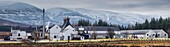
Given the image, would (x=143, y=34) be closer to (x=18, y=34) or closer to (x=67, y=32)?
(x=67, y=32)

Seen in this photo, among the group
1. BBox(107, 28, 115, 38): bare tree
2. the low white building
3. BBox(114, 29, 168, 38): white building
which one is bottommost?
BBox(114, 29, 168, 38): white building

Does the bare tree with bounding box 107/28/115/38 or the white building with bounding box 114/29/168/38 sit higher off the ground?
the bare tree with bounding box 107/28/115/38

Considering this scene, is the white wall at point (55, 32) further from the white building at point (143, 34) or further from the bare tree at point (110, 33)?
the white building at point (143, 34)

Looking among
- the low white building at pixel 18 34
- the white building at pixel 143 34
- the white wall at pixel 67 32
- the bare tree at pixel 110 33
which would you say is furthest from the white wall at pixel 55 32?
the white building at pixel 143 34

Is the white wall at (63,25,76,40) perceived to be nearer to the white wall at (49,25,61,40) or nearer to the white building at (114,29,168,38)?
the white wall at (49,25,61,40)

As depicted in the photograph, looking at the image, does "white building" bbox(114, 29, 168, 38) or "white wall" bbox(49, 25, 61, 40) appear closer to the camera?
"white wall" bbox(49, 25, 61, 40)

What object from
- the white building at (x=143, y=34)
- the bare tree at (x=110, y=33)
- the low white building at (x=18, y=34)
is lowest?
the white building at (x=143, y=34)

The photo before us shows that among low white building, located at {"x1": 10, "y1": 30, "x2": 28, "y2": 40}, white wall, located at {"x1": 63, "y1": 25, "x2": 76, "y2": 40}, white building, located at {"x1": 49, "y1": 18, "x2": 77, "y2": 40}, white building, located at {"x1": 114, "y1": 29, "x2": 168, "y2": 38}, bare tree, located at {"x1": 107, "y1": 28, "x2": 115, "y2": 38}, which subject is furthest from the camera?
white building, located at {"x1": 114, "y1": 29, "x2": 168, "y2": 38}

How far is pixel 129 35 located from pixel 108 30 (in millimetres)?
7978

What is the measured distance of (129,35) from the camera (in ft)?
382

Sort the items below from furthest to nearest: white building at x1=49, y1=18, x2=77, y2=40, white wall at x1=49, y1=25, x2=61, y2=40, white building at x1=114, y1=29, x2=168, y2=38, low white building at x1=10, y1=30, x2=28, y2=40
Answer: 1. white building at x1=114, y1=29, x2=168, y2=38
2. low white building at x1=10, y1=30, x2=28, y2=40
3. white wall at x1=49, y1=25, x2=61, y2=40
4. white building at x1=49, y1=18, x2=77, y2=40

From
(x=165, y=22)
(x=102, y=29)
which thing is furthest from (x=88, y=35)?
(x=165, y=22)

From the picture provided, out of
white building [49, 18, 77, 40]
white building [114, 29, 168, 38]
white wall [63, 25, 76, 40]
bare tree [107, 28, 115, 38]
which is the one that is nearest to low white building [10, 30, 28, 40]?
white building [49, 18, 77, 40]

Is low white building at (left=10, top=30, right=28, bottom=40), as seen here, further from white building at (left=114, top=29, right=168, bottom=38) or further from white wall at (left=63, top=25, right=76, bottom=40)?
white building at (left=114, top=29, right=168, bottom=38)
